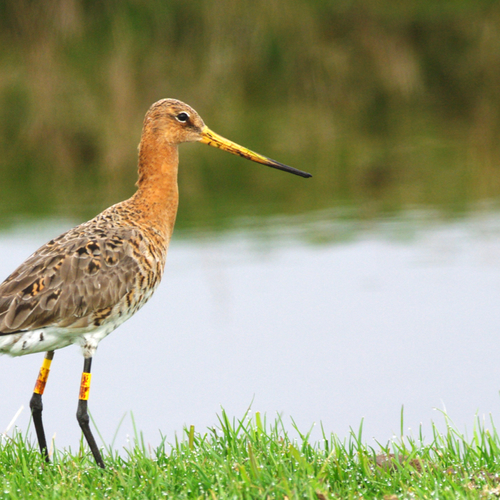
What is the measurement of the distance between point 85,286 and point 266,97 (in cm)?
1057

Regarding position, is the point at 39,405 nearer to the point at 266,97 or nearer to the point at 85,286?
the point at 85,286

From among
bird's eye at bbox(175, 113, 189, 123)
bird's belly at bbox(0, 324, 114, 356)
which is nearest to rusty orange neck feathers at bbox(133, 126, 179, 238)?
bird's eye at bbox(175, 113, 189, 123)

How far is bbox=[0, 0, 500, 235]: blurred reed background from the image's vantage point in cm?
1223

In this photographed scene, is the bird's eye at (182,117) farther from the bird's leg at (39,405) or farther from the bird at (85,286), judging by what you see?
the bird's leg at (39,405)

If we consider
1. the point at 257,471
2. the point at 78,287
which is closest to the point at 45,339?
the point at 78,287

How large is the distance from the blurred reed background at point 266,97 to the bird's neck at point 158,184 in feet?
20.6

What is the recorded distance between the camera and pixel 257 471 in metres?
3.50

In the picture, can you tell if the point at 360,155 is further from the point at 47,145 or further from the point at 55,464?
the point at 55,464

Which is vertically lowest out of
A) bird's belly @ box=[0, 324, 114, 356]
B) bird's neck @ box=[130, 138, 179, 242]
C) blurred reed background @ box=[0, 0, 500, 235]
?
bird's belly @ box=[0, 324, 114, 356]

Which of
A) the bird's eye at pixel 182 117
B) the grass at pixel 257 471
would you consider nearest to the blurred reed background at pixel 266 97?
the bird's eye at pixel 182 117

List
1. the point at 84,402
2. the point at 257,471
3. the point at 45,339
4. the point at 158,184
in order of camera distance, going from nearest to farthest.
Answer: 1. the point at 257,471
2. the point at 45,339
3. the point at 84,402
4. the point at 158,184

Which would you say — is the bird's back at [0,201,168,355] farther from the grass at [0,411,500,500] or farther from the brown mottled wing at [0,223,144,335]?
the grass at [0,411,500,500]

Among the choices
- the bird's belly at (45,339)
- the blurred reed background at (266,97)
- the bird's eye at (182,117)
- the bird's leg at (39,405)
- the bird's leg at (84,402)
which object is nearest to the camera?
the bird's belly at (45,339)

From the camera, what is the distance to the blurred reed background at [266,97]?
1223cm
